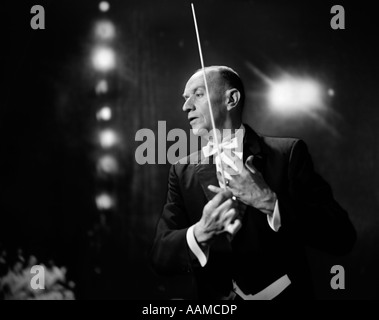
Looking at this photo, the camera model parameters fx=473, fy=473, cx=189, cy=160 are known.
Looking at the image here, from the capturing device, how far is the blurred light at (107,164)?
2336 millimetres

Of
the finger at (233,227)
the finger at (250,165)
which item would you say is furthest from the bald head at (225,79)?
the finger at (233,227)

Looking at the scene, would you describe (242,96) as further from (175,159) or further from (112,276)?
(112,276)

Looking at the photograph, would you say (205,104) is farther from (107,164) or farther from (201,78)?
(107,164)

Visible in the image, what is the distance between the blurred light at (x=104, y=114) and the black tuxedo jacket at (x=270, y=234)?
641 mm

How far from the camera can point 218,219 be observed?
1.80 metres

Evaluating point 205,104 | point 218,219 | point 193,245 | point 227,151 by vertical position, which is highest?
point 205,104

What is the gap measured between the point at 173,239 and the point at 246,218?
0.31m

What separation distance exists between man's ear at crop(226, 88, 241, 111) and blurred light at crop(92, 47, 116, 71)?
0.69m

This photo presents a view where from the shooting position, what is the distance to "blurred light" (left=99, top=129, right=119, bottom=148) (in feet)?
7.69

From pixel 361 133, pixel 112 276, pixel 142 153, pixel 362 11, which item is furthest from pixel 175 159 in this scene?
pixel 362 11

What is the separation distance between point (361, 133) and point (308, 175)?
55 cm

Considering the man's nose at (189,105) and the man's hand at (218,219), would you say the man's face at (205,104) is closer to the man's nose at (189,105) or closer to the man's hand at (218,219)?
the man's nose at (189,105)

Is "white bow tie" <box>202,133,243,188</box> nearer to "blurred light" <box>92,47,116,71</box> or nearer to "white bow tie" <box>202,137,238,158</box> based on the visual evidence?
"white bow tie" <box>202,137,238,158</box>

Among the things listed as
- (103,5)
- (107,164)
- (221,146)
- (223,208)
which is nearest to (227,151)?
(221,146)
